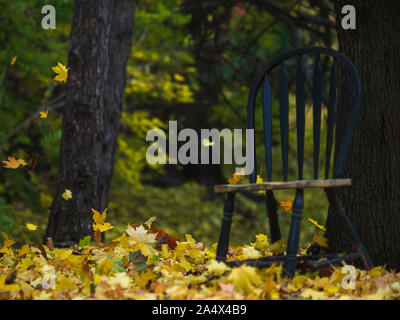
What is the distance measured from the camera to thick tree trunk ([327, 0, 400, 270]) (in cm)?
240

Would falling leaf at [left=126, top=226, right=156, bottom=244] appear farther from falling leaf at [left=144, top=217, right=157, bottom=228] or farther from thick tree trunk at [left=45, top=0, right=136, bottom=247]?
thick tree trunk at [left=45, top=0, right=136, bottom=247]

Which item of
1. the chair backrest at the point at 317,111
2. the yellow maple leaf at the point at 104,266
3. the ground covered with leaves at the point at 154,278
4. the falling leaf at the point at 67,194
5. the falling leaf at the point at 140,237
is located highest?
the chair backrest at the point at 317,111

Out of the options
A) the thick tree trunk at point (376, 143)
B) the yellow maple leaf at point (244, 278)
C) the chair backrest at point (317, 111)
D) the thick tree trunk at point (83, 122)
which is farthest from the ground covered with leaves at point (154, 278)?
the thick tree trunk at point (83, 122)

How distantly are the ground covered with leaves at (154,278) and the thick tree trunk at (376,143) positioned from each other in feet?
0.79

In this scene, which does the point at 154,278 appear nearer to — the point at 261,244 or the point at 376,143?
the point at 261,244

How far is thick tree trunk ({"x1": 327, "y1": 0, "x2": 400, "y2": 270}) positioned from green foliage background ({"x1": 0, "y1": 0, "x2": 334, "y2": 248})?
56cm

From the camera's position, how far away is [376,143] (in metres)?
2.45

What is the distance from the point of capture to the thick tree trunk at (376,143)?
2.40 meters

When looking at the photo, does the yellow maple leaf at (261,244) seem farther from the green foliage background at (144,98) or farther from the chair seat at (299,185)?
the chair seat at (299,185)

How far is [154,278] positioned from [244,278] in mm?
520

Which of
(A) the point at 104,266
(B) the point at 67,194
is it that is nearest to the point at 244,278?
(A) the point at 104,266

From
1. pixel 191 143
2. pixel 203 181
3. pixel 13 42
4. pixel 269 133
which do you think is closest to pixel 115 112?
pixel 13 42

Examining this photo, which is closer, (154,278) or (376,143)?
(154,278)

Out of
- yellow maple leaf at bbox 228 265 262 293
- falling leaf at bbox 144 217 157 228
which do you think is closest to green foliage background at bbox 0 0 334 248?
falling leaf at bbox 144 217 157 228
